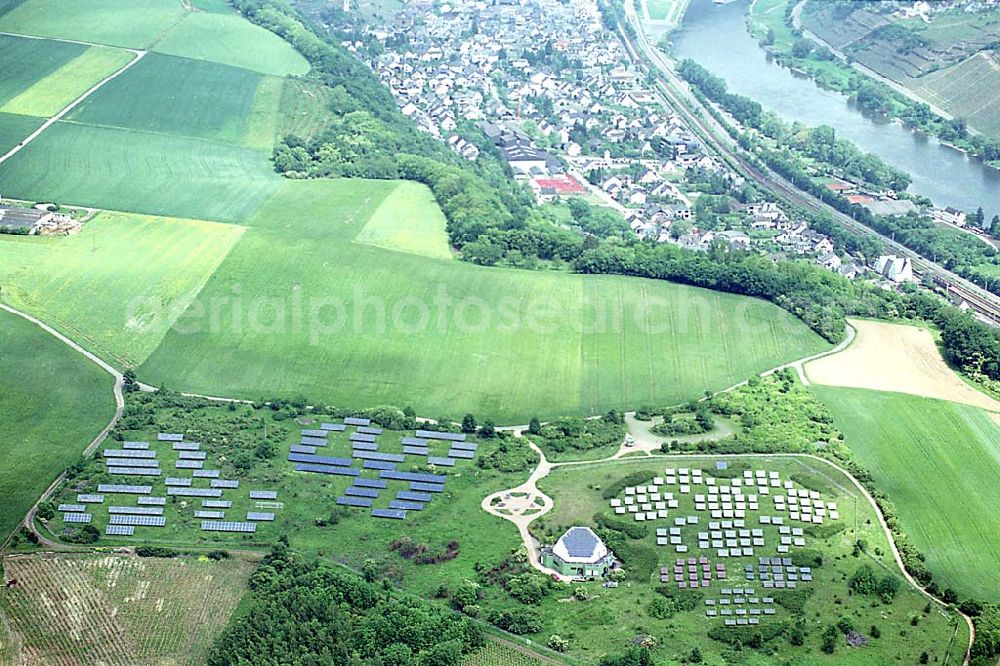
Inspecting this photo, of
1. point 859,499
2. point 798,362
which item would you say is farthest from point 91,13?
point 859,499

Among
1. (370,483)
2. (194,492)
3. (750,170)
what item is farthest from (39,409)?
(750,170)

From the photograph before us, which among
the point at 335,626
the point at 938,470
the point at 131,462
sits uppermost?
the point at 938,470

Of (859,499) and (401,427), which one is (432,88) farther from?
(859,499)

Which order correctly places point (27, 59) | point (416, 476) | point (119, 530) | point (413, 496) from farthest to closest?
point (27, 59) → point (416, 476) → point (413, 496) → point (119, 530)

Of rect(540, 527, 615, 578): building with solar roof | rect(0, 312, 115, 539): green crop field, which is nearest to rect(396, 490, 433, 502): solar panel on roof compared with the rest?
rect(540, 527, 615, 578): building with solar roof

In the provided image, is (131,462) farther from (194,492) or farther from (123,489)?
(194,492)
